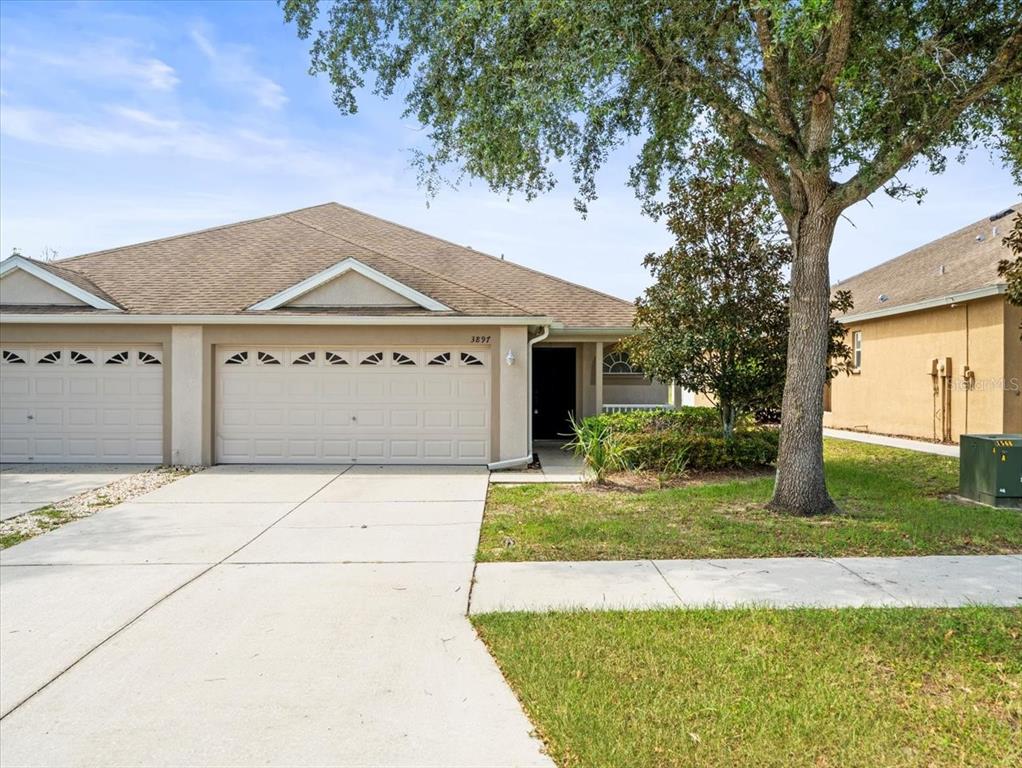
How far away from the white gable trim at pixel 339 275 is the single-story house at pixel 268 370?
3 cm

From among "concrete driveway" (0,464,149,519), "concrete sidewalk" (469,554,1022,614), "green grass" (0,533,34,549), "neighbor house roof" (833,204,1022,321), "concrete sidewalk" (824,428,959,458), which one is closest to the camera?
"concrete sidewalk" (469,554,1022,614)

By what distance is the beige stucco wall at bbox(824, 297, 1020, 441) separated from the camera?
13.8 meters

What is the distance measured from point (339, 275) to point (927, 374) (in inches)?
557

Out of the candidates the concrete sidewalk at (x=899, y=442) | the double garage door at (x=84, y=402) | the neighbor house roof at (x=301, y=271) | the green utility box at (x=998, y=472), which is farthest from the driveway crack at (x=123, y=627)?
the concrete sidewalk at (x=899, y=442)

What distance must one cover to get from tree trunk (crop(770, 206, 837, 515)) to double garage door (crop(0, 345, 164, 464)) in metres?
11.4

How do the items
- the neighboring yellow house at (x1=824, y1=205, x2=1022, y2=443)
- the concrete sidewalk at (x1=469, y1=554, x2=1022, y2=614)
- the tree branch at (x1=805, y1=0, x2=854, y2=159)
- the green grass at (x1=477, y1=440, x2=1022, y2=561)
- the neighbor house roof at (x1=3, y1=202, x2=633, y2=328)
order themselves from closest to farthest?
the concrete sidewalk at (x1=469, y1=554, x2=1022, y2=614) → the green grass at (x1=477, y1=440, x2=1022, y2=561) → the tree branch at (x1=805, y1=0, x2=854, y2=159) → the neighbor house roof at (x1=3, y1=202, x2=633, y2=328) → the neighboring yellow house at (x1=824, y1=205, x2=1022, y2=443)

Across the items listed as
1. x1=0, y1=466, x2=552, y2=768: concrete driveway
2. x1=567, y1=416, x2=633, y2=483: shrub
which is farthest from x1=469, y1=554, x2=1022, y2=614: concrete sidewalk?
x1=567, y1=416, x2=633, y2=483: shrub

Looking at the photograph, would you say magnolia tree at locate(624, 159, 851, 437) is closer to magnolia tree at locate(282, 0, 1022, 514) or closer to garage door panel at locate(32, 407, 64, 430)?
magnolia tree at locate(282, 0, 1022, 514)

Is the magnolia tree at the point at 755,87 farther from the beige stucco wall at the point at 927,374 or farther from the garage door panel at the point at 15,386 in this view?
the garage door panel at the point at 15,386

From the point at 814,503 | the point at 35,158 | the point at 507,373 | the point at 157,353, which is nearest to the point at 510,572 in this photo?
the point at 814,503

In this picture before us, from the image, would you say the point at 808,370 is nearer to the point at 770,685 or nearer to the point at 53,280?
the point at 770,685

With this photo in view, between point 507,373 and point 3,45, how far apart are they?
973 centimetres

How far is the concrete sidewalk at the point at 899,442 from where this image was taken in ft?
46.7

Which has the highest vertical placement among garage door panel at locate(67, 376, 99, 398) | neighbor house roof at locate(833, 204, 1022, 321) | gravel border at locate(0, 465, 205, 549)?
neighbor house roof at locate(833, 204, 1022, 321)
